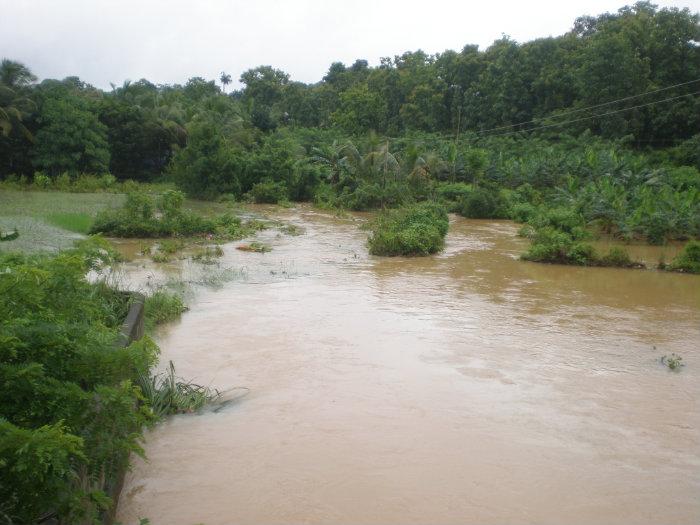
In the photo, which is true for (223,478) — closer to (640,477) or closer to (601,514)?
(601,514)

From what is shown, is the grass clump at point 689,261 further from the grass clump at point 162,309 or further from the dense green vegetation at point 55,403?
the dense green vegetation at point 55,403

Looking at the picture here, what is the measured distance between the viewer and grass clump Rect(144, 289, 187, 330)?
9.86 m

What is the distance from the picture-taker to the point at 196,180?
104ft

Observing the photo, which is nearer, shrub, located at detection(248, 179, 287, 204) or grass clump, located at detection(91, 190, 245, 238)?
grass clump, located at detection(91, 190, 245, 238)

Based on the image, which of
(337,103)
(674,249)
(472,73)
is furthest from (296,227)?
(337,103)

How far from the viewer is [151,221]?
20016 mm

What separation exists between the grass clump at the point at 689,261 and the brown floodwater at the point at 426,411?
3755mm

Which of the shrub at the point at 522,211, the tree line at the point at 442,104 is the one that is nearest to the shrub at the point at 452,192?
the shrub at the point at 522,211

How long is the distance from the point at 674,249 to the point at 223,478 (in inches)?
774

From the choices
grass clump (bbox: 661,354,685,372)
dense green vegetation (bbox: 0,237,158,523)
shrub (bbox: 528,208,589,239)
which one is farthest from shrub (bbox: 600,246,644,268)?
dense green vegetation (bbox: 0,237,158,523)

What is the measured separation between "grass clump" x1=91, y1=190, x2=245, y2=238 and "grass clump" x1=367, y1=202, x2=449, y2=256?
489 centimetres

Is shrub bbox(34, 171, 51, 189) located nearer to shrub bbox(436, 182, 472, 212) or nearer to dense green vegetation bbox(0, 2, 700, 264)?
dense green vegetation bbox(0, 2, 700, 264)

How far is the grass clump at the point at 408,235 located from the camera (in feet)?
59.5

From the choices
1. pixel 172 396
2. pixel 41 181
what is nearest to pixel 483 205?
pixel 41 181
